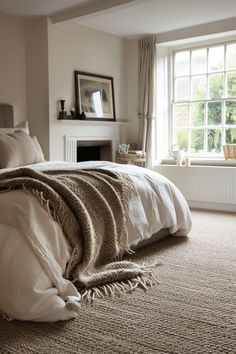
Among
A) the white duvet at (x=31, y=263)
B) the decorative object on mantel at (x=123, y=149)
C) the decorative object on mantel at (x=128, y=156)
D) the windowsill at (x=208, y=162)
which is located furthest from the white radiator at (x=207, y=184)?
the white duvet at (x=31, y=263)

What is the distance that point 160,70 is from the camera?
5855mm

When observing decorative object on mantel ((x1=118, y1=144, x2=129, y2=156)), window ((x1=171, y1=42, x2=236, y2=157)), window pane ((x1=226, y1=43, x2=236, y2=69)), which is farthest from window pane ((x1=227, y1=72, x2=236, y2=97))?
decorative object on mantel ((x1=118, y1=144, x2=129, y2=156))

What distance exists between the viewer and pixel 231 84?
17.9ft

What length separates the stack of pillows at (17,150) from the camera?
3.66m

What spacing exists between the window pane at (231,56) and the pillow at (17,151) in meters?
2.91

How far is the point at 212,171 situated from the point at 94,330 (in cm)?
372

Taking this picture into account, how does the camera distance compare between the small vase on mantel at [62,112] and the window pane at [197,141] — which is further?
the window pane at [197,141]

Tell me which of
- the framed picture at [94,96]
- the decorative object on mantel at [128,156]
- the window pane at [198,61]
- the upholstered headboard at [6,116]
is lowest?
the decorative object on mantel at [128,156]

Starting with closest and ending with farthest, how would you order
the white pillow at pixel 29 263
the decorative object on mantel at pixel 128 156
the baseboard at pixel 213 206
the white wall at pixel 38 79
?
the white pillow at pixel 29 263 < the white wall at pixel 38 79 < the baseboard at pixel 213 206 < the decorative object on mantel at pixel 128 156

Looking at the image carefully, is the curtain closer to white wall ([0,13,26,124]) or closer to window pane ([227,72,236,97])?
window pane ([227,72,236,97])

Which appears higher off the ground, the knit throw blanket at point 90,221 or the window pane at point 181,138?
the window pane at point 181,138

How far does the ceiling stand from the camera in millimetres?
4379

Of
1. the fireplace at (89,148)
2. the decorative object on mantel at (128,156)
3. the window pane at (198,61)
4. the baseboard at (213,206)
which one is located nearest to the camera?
the fireplace at (89,148)

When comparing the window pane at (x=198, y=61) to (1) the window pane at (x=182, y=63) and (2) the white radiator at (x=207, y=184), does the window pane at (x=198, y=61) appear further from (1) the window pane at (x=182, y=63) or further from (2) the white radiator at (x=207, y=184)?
(2) the white radiator at (x=207, y=184)
